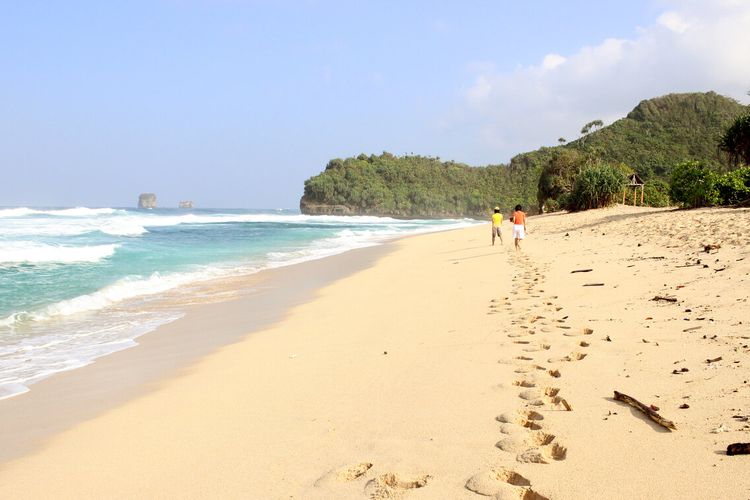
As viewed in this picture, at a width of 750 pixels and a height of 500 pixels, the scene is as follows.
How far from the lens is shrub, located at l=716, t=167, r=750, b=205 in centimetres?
1872

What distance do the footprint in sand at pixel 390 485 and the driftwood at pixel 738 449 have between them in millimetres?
1368

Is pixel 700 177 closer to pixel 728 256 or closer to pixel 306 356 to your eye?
pixel 728 256

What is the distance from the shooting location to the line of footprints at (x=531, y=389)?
2.43 metres

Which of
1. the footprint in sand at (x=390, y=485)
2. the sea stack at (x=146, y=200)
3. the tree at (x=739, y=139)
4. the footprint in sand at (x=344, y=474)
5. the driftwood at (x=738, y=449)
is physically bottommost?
the footprint in sand at (x=344, y=474)

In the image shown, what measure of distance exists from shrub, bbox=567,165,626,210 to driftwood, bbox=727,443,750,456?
3327 cm

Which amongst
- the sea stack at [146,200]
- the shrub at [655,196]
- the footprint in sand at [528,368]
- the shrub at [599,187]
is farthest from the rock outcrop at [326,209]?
the footprint in sand at [528,368]

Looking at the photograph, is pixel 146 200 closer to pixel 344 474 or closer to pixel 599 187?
pixel 599 187

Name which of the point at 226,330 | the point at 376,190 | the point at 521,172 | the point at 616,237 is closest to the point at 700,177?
the point at 616,237

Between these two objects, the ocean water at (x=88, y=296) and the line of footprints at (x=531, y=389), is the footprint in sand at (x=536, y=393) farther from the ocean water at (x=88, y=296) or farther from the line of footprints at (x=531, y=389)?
the ocean water at (x=88, y=296)

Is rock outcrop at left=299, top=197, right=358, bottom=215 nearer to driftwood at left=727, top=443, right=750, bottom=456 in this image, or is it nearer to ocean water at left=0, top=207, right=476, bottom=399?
ocean water at left=0, top=207, right=476, bottom=399

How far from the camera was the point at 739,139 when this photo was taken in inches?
856

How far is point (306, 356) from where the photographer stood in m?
5.34

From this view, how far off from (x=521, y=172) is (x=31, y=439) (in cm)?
11459

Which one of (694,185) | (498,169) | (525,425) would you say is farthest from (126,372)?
(498,169)
